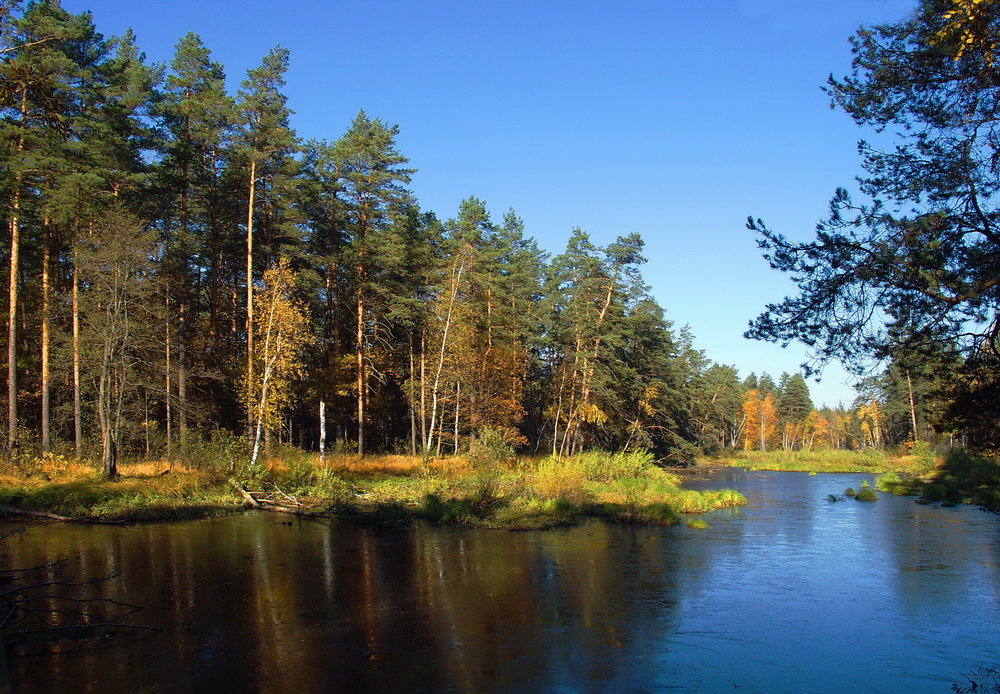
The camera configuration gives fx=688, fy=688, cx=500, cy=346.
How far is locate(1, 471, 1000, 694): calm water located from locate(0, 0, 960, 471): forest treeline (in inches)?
207

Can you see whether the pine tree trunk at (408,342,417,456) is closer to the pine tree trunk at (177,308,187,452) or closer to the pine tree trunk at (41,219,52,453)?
the pine tree trunk at (177,308,187,452)

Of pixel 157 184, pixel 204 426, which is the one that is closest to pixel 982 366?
pixel 157 184

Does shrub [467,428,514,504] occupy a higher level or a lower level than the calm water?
higher

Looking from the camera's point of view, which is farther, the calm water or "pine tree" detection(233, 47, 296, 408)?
"pine tree" detection(233, 47, 296, 408)

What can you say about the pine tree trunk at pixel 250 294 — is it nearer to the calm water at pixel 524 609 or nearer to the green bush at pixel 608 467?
the calm water at pixel 524 609

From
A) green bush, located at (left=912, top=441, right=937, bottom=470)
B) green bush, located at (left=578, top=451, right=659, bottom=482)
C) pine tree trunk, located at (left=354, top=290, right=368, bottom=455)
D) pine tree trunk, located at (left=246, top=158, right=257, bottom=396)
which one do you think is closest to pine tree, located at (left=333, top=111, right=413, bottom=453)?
pine tree trunk, located at (left=354, top=290, right=368, bottom=455)

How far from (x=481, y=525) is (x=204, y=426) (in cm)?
1765

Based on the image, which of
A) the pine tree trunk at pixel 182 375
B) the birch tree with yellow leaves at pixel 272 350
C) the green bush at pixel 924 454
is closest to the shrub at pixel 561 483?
the birch tree with yellow leaves at pixel 272 350

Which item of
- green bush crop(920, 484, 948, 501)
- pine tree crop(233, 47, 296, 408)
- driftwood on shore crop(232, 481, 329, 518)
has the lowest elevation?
green bush crop(920, 484, 948, 501)

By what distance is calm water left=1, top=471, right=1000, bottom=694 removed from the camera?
859 cm

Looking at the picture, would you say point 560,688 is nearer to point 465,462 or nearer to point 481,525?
point 481,525

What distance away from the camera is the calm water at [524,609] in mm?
8586

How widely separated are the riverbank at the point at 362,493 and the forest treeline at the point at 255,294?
162 cm

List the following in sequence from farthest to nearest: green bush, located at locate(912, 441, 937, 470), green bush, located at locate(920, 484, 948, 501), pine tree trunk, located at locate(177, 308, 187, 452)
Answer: green bush, located at locate(912, 441, 937, 470)
green bush, located at locate(920, 484, 948, 501)
pine tree trunk, located at locate(177, 308, 187, 452)
